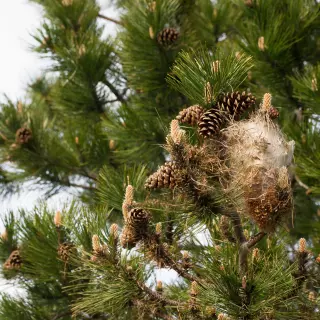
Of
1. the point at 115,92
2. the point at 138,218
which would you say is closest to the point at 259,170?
the point at 138,218

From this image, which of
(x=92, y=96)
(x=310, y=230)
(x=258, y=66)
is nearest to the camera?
(x=258, y=66)

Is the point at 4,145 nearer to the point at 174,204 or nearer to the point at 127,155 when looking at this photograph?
the point at 127,155

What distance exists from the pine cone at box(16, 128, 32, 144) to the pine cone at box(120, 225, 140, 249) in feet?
4.61

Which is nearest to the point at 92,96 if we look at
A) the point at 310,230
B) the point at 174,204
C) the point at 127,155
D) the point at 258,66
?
the point at 127,155

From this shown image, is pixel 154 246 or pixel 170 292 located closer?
pixel 154 246

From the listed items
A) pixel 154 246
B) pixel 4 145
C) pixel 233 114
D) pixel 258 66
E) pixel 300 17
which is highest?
pixel 300 17

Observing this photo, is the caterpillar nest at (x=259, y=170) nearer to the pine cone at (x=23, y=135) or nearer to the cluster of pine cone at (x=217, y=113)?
the cluster of pine cone at (x=217, y=113)

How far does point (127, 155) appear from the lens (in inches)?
101

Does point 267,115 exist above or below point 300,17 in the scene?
below

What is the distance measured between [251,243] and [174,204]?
216mm

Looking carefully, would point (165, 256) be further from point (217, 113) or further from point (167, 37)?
point (167, 37)

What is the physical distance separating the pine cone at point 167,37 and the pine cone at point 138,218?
1.23 m

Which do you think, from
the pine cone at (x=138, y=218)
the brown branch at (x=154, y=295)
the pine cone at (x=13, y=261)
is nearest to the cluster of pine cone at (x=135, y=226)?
the pine cone at (x=138, y=218)

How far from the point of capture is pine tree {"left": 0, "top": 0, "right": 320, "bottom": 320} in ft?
4.32
